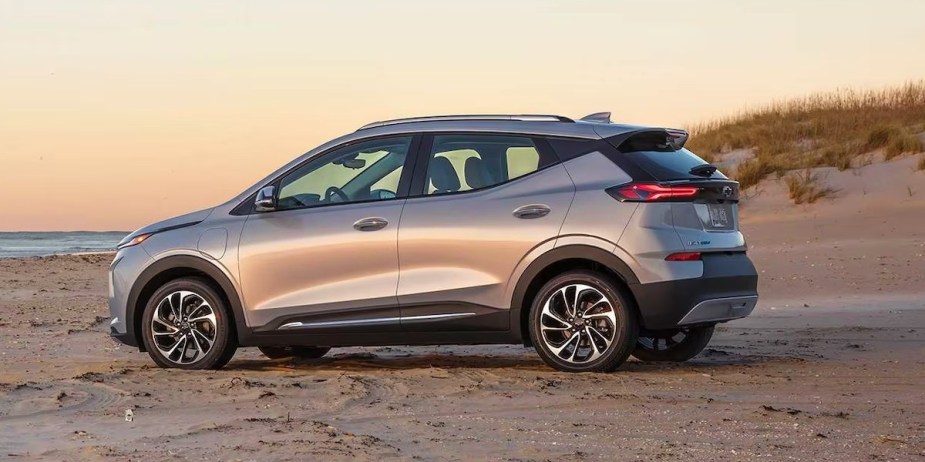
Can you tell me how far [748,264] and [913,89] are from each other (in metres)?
22.4

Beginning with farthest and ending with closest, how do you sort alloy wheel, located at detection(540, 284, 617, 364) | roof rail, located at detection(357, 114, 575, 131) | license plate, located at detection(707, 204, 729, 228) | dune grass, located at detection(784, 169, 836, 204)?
dune grass, located at detection(784, 169, 836, 204) → roof rail, located at detection(357, 114, 575, 131) → license plate, located at detection(707, 204, 729, 228) → alloy wheel, located at detection(540, 284, 617, 364)

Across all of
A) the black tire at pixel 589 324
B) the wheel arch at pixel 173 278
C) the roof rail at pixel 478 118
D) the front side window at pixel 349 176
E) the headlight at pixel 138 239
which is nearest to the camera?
the black tire at pixel 589 324

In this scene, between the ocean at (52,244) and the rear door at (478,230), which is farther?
the ocean at (52,244)

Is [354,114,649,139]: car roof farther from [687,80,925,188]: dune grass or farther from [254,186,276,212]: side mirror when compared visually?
[687,80,925,188]: dune grass

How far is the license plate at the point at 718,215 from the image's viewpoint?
9.52 meters

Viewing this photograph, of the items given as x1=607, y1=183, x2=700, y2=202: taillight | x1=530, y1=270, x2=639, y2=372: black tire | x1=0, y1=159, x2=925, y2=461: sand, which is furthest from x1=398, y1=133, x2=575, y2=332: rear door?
x1=0, y1=159, x2=925, y2=461: sand

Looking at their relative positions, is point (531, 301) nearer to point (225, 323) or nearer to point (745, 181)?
point (225, 323)

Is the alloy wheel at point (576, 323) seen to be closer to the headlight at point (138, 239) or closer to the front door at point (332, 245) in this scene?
the front door at point (332, 245)

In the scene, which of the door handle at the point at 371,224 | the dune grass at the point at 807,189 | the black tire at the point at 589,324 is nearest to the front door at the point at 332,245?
the door handle at the point at 371,224

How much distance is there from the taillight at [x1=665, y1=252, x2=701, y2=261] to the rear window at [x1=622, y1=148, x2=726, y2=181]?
50cm

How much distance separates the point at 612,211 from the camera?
30.4ft

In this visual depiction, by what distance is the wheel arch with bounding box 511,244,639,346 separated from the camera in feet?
30.4

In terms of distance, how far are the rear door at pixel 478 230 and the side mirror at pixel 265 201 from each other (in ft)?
3.26

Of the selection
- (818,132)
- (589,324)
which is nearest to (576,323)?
(589,324)
